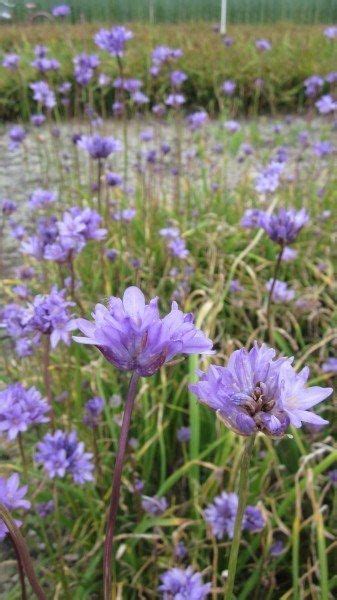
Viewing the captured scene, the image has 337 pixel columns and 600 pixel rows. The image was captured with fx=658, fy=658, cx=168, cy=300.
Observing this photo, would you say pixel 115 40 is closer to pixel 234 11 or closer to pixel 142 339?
pixel 142 339

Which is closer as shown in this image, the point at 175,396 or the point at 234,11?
the point at 175,396

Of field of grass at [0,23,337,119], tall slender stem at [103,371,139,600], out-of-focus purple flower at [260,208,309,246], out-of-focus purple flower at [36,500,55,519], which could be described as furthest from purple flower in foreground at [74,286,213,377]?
field of grass at [0,23,337,119]

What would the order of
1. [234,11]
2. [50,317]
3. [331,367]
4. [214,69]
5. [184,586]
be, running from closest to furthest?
[50,317]
[184,586]
[331,367]
[214,69]
[234,11]

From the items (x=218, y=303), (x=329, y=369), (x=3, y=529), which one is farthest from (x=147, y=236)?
(x=3, y=529)

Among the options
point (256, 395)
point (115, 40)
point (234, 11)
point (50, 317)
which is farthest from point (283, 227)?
point (234, 11)

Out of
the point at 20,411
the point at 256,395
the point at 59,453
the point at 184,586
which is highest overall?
the point at 256,395

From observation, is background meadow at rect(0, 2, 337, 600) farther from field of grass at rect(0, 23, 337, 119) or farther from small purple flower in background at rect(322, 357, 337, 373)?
field of grass at rect(0, 23, 337, 119)
